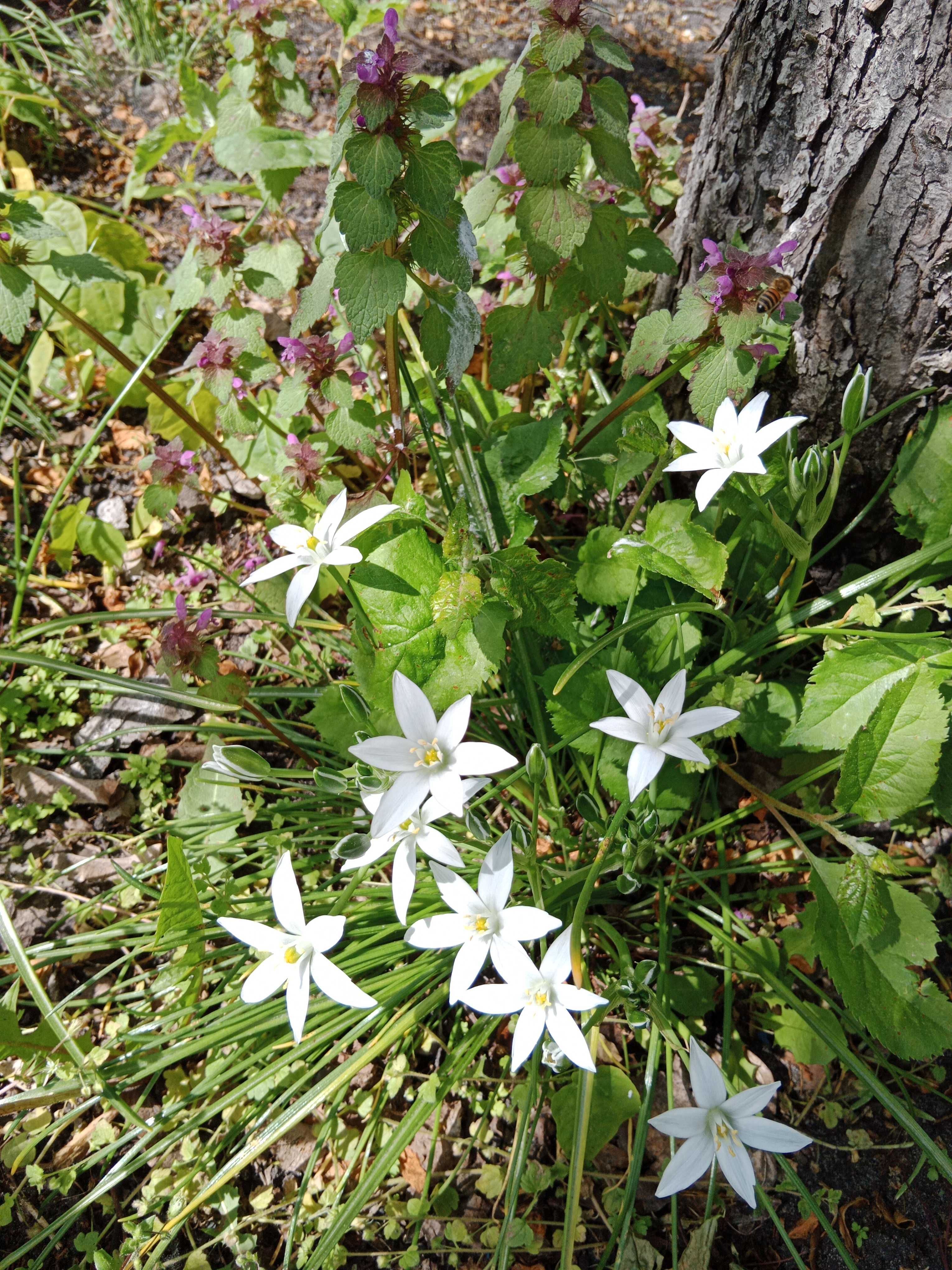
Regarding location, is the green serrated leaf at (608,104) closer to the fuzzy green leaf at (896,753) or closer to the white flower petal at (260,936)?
the fuzzy green leaf at (896,753)

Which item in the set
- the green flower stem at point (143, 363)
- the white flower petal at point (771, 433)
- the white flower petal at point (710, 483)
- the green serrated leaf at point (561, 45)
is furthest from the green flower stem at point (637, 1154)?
the green flower stem at point (143, 363)

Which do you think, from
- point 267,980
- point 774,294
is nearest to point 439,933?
point 267,980

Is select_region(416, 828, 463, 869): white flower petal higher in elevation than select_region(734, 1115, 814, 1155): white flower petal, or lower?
higher

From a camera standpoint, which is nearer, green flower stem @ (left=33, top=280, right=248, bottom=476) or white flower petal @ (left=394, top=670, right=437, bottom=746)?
white flower petal @ (left=394, top=670, right=437, bottom=746)

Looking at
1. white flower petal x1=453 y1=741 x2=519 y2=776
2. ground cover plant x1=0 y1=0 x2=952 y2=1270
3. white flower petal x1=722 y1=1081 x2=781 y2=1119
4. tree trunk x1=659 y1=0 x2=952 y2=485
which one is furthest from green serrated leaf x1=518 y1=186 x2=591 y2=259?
white flower petal x1=722 y1=1081 x2=781 y2=1119

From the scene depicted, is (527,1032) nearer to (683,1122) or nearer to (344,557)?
(683,1122)

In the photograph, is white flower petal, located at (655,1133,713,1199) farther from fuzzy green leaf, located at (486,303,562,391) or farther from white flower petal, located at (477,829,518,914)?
fuzzy green leaf, located at (486,303,562,391)
